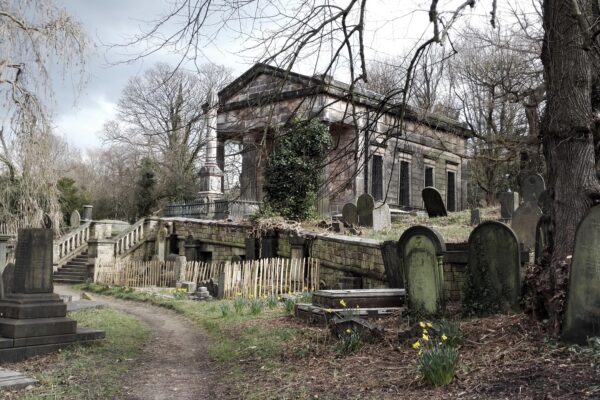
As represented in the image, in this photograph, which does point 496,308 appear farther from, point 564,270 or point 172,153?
point 172,153

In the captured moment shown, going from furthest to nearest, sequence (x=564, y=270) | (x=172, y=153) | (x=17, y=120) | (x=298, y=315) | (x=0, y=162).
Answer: (x=172, y=153)
(x=0, y=162)
(x=17, y=120)
(x=298, y=315)
(x=564, y=270)

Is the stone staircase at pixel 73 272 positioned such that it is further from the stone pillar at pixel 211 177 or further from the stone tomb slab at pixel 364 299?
the stone tomb slab at pixel 364 299

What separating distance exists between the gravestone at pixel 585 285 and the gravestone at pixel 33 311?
21.0ft

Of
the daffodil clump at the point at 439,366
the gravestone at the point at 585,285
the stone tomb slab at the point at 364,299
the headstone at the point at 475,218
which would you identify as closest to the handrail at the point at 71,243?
the headstone at the point at 475,218

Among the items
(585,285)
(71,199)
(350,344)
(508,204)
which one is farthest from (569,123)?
(71,199)

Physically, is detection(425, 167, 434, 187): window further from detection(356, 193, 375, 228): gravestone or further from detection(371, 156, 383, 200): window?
detection(356, 193, 375, 228): gravestone

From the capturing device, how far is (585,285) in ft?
17.7

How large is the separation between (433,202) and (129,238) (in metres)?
12.9

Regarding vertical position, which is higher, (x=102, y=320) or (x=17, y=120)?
(x=17, y=120)

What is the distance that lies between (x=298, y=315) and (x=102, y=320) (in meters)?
4.01

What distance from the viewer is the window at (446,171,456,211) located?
3541 cm

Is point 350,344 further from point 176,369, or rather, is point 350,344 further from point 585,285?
point 585,285

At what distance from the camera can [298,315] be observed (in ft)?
30.1

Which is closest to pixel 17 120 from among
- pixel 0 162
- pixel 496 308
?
pixel 0 162
